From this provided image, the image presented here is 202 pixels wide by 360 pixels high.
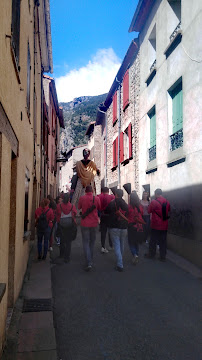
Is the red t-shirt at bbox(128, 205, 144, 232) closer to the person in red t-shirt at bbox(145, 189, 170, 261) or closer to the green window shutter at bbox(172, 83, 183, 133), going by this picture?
the person in red t-shirt at bbox(145, 189, 170, 261)

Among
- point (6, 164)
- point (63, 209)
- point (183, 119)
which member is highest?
point (183, 119)

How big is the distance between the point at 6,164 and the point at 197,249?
5453 mm

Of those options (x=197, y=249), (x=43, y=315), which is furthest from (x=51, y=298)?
(x=197, y=249)

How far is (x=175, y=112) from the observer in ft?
33.3

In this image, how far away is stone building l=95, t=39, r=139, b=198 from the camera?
15.0m

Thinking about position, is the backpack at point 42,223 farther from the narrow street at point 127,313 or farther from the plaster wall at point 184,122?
the plaster wall at point 184,122

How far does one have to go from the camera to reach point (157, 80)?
1163 cm

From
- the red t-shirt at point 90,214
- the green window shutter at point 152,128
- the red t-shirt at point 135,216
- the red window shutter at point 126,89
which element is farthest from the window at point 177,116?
the red window shutter at point 126,89

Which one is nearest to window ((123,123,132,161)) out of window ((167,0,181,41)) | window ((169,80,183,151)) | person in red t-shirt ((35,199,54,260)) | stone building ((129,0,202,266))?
stone building ((129,0,202,266))

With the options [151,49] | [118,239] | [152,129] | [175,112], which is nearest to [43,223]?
[118,239]

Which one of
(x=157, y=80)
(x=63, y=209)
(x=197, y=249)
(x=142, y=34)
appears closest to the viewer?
(x=197, y=249)

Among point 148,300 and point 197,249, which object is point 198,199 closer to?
point 197,249

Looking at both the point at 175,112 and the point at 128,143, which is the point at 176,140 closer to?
the point at 175,112

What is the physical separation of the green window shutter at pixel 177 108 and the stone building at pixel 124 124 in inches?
175
